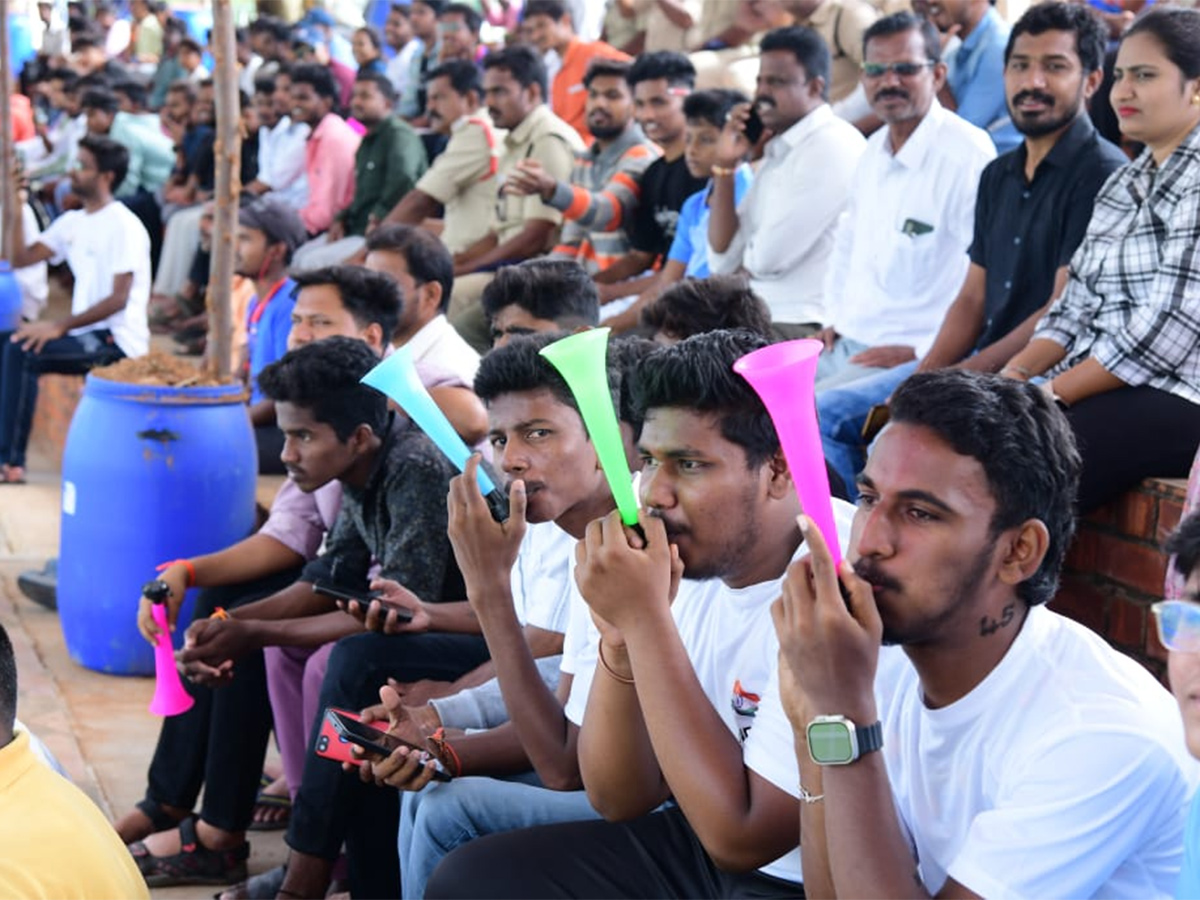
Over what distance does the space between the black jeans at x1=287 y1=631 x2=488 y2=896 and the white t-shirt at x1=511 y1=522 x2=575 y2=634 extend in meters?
0.22

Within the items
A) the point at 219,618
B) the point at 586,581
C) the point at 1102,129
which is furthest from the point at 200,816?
the point at 1102,129

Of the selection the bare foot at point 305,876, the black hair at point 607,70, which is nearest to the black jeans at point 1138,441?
the bare foot at point 305,876

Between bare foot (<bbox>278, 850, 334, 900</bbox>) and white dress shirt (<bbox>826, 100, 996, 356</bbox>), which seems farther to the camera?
white dress shirt (<bbox>826, 100, 996, 356</bbox>)

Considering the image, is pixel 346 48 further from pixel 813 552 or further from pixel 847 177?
pixel 813 552

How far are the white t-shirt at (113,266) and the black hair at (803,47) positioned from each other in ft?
12.2

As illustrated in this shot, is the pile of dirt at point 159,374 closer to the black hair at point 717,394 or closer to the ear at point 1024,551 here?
the black hair at point 717,394

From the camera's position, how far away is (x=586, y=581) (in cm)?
232

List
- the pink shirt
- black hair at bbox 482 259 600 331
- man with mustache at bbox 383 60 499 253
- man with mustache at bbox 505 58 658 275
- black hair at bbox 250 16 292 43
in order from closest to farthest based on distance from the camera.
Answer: black hair at bbox 482 259 600 331
man with mustache at bbox 505 58 658 275
man with mustache at bbox 383 60 499 253
the pink shirt
black hair at bbox 250 16 292 43

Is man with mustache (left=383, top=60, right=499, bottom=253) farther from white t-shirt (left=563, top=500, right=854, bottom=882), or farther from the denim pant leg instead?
white t-shirt (left=563, top=500, right=854, bottom=882)

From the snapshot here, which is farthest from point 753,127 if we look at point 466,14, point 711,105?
point 466,14

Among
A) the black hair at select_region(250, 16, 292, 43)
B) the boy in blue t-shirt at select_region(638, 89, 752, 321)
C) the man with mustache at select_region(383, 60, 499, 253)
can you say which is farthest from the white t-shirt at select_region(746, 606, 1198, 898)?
the black hair at select_region(250, 16, 292, 43)

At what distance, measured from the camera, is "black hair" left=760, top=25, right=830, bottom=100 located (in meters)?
5.46

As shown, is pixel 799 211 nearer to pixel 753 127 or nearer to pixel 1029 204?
pixel 753 127

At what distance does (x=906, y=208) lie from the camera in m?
4.87
